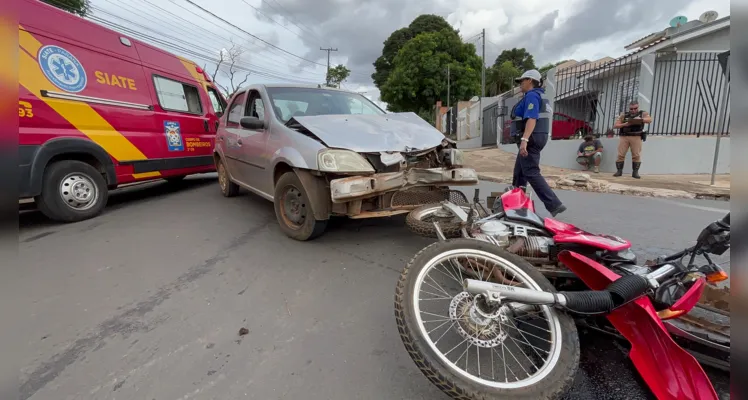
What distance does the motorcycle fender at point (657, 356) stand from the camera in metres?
1.35

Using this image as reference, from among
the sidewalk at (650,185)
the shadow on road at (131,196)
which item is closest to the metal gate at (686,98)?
the sidewalk at (650,185)

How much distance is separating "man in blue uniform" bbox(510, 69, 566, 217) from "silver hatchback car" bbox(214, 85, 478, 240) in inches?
44.3

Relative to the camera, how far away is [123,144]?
15.5ft

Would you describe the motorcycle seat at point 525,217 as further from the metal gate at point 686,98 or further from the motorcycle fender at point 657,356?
Answer: the metal gate at point 686,98

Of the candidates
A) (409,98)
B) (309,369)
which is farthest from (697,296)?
(409,98)

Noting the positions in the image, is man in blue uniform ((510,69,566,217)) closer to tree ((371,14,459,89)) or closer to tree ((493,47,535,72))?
tree ((371,14,459,89))

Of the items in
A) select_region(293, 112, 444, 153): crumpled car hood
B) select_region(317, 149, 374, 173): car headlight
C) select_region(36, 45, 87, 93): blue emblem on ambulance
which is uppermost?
select_region(36, 45, 87, 93): blue emblem on ambulance

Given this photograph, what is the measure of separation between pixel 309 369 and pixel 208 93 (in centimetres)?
680

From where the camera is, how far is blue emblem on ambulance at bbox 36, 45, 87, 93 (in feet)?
12.3

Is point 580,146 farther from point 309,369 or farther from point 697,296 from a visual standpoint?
point 309,369

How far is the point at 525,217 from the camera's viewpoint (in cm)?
230

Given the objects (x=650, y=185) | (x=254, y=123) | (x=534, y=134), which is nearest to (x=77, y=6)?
(x=254, y=123)

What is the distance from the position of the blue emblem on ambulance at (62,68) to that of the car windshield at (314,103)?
7.61 ft

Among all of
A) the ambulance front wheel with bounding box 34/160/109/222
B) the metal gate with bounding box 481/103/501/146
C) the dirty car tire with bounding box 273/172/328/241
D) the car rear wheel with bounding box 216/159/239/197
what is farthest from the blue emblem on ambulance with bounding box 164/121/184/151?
the metal gate with bounding box 481/103/501/146
